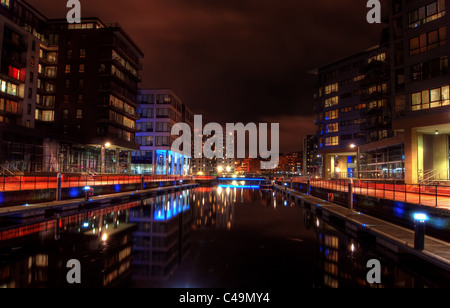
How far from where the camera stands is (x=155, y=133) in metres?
91.1

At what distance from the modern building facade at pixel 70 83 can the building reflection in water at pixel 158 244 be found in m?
43.4

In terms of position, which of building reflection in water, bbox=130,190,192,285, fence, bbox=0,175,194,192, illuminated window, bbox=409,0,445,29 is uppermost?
illuminated window, bbox=409,0,445,29

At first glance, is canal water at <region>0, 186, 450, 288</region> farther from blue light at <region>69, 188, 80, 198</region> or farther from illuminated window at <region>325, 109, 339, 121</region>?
illuminated window at <region>325, 109, 339, 121</region>

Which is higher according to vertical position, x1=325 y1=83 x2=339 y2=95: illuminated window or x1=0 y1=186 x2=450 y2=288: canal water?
x1=325 y1=83 x2=339 y2=95: illuminated window

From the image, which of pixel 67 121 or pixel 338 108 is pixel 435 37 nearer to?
pixel 338 108

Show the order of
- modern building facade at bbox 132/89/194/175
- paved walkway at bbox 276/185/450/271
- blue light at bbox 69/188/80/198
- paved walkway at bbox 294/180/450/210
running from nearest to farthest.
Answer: paved walkway at bbox 276/185/450/271, paved walkway at bbox 294/180/450/210, blue light at bbox 69/188/80/198, modern building facade at bbox 132/89/194/175

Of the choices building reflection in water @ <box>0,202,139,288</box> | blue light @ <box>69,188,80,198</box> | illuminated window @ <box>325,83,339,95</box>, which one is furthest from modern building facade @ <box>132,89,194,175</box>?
building reflection in water @ <box>0,202,139,288</box>

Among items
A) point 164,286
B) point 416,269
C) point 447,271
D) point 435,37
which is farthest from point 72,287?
point 435,37

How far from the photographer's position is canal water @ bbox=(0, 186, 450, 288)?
349 inches

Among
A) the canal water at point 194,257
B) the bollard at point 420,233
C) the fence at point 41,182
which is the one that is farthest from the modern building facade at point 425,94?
the fence at point 41,182

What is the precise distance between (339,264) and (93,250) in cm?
941

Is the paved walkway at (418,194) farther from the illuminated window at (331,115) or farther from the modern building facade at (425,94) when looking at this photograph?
the illuminated window at (331,115)

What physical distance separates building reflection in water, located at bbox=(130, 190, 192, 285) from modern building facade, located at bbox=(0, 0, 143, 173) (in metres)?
43.4

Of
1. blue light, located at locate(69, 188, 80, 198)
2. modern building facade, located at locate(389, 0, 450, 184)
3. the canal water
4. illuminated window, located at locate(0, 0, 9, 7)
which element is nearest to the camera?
the canal water
